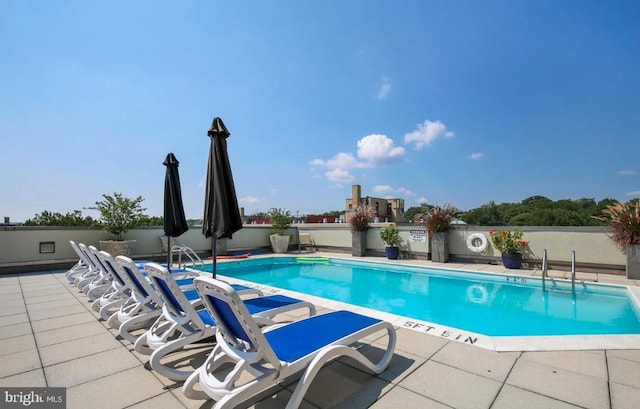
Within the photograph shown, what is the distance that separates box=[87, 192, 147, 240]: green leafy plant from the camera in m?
8.42

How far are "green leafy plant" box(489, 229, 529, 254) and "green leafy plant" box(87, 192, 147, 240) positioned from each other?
34.6 feet

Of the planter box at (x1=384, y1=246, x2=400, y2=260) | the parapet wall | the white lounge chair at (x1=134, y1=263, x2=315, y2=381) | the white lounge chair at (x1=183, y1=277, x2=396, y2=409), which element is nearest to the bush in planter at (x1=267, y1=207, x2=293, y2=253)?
the parapet wall

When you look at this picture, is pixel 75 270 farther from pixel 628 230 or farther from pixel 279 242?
pixel 628 230

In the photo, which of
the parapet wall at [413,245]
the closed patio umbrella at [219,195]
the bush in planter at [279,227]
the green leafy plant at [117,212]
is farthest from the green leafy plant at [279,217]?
the closed patio umbrella at [219,195]

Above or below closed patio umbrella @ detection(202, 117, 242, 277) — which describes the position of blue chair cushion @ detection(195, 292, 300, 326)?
below

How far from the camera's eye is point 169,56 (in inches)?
324

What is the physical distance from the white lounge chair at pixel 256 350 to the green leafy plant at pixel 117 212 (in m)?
7.91

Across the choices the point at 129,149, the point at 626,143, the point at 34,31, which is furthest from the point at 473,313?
the point at 626,143

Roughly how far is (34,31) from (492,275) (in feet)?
39.8

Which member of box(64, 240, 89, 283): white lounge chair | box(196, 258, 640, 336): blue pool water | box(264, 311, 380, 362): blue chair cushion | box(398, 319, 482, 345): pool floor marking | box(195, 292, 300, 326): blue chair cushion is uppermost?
box(264, 311, 380, 362): blue chair cushion

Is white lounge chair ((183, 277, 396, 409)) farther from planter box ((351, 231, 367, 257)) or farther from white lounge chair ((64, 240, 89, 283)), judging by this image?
planter box ((351, 231, 367, 257))

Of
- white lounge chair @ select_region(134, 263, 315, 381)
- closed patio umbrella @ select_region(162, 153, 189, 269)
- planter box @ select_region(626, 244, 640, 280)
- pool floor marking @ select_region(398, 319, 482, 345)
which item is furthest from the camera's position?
planter box @ select_region(626, 244, 640, 280)

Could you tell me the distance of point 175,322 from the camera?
255 cm

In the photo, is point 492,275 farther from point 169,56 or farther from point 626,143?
point 626,143
